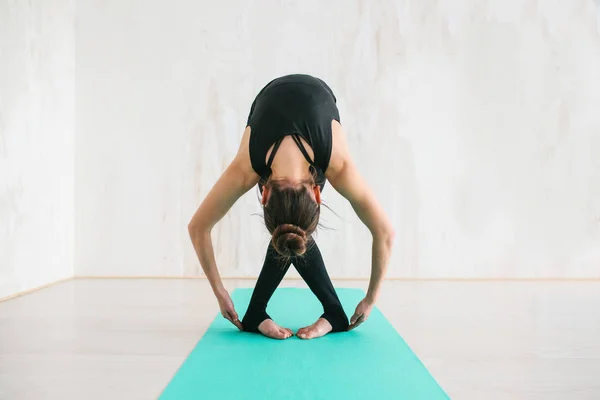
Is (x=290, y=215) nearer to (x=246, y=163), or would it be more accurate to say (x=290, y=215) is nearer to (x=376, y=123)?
(x=246, y=163)

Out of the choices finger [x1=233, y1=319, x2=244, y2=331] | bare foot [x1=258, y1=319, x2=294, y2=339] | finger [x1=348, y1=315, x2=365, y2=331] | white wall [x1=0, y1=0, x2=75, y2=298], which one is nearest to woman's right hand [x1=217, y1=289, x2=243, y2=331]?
finger [x1=233, y1=319, x2=244, y2=331]

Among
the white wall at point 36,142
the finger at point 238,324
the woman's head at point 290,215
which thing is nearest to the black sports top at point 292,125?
the woman's head at point 290,215

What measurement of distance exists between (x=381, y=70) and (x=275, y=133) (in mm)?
2592

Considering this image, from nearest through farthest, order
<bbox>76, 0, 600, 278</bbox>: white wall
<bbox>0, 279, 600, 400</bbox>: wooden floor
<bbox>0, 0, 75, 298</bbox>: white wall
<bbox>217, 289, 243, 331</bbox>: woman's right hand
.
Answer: <bbox>0, 279, 600, 400</bbox>: wooden floor < <bbox>217, 289, 243, 331</bbox>: woman's right hand < <bbox>0, 0, 75, 298</bbox>: white wall < <bbox>76, 0, 600, 278</bbox>: white wall

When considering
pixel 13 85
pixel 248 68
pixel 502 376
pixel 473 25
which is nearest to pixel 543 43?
pixel 473 25

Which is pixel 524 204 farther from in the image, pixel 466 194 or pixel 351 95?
pixel 351 95

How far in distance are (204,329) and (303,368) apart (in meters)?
0.85

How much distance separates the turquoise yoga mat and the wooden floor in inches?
3.1

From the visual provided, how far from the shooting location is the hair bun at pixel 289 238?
2.01 m

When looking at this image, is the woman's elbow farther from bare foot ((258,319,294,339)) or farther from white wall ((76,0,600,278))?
white wall ((76,0,600,278))

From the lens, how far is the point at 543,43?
178 inches

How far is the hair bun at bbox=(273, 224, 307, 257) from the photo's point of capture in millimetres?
2014

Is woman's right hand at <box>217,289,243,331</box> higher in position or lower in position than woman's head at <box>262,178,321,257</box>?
lower

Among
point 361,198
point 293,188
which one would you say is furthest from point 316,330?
point 293,188
